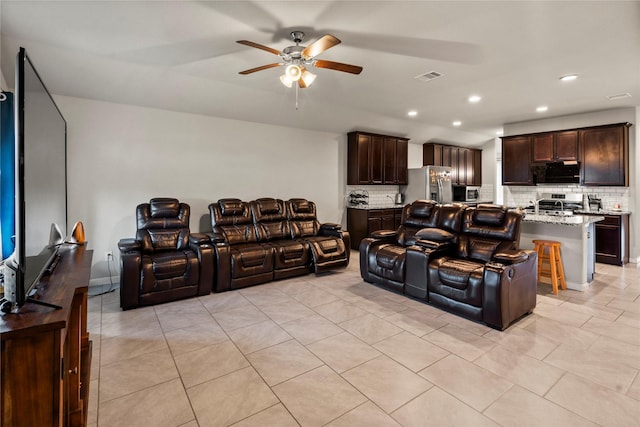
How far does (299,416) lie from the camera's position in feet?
6.36

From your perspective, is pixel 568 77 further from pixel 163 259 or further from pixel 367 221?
pixel 163 259

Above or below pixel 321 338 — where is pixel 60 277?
above

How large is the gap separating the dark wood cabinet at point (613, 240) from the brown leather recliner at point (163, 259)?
6398mm

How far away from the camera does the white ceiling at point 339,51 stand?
8.54ft

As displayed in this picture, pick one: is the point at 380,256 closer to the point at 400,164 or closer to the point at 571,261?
the point at 571,261

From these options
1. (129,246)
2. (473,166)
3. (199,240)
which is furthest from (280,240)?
(473,166)

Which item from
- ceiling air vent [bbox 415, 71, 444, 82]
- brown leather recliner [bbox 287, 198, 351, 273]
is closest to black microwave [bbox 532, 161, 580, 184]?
ceiling air vent [bbox 415, 71, 444, 82]

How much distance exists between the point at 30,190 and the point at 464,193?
29.6 ft

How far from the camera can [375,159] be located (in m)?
7.21

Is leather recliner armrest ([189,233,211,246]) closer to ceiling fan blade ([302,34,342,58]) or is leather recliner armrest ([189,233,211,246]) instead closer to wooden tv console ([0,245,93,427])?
ceiling fan blade ([302,34,342,58])

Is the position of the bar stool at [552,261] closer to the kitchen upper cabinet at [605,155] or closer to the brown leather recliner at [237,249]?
the kitchen upper cabinet at [605,155]

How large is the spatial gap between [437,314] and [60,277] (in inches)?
129

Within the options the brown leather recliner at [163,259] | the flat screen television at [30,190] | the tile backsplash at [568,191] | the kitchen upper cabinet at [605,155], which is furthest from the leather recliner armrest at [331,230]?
the kitchen upper cabinet at [605,155]

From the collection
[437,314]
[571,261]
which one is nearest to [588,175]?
[571,261]
